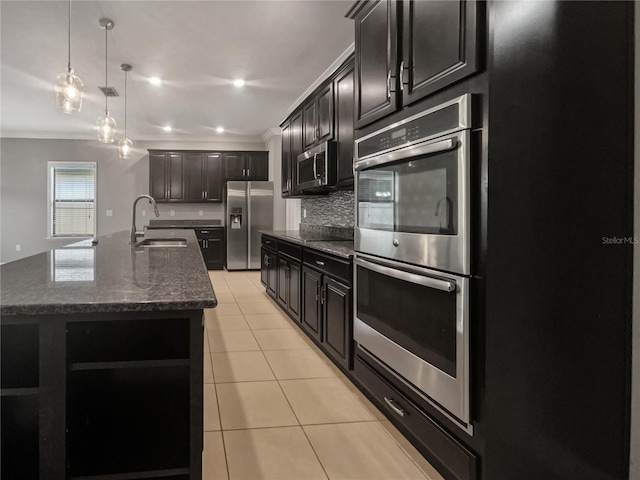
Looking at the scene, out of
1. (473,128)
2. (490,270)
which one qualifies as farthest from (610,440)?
(473,128)

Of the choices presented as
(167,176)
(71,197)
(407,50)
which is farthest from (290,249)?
(71,197)

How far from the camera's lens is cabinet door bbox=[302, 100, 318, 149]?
425cm

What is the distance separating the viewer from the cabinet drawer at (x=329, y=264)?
2684 millimetres

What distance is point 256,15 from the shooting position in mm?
3426

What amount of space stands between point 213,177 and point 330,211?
4.16 m

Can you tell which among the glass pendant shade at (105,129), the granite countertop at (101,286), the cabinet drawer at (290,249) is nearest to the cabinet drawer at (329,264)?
the cabinet drawer at (290,249)

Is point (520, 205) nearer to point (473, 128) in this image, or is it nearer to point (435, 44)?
point (473, 128)

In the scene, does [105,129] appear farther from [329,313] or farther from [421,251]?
[421,251]

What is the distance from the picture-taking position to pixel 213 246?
328 inches

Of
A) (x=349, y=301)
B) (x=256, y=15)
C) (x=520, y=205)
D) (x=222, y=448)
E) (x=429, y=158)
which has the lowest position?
(x=222, y=448)

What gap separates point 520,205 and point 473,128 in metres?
0.29

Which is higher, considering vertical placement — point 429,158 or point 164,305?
point 429,158

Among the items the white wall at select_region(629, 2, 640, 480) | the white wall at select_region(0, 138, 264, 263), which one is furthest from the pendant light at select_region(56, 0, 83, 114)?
the white wall at select_region(0, 138, 264, 263)

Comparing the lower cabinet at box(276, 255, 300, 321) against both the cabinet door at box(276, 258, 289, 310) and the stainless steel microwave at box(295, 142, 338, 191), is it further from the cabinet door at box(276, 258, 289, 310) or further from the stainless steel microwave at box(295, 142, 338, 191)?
the stainless steel microwave at box(295, 142, 338, 191)
